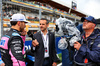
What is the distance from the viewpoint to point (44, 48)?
1.98 meters

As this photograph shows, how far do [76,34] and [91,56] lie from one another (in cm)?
49

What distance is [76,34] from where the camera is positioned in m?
1.63

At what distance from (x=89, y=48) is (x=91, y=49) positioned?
34mm

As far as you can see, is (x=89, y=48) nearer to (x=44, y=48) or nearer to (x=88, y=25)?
(x=88, y=25)

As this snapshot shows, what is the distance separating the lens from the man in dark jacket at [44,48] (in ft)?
6.32

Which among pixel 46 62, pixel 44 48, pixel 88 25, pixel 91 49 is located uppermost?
pixel 88 25

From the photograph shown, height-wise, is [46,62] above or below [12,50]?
below

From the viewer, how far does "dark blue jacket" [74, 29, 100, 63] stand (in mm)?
1297

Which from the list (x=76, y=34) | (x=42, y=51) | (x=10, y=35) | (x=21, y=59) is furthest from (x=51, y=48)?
(x=10, y=35)

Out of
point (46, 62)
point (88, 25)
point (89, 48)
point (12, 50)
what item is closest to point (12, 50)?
point (12, 50)

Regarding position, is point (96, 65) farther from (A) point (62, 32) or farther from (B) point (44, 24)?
(B) point (44, 24)

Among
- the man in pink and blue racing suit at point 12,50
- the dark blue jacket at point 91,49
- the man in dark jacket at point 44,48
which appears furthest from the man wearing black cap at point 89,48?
the man in pink and blue racing suit at point 12,50

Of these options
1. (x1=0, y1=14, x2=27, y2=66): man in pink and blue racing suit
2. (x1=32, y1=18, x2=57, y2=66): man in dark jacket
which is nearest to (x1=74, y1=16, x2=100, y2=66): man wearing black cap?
(x1=32, y1=18, x2=57, y2=66): man in dark jacket

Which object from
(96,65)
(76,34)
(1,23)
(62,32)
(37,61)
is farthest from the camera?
(1,23)
